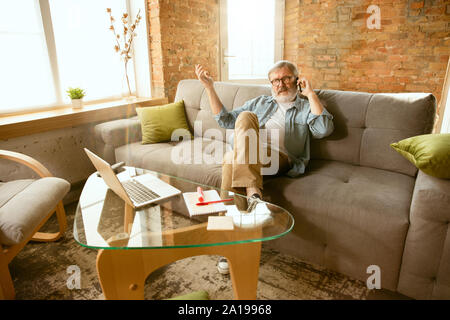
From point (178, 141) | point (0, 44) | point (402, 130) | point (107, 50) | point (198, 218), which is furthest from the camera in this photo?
point (107, 50)

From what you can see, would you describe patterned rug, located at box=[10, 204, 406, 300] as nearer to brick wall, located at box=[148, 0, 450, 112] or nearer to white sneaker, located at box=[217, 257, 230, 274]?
white sneaker, located at box=[217, 257, 230, 274]

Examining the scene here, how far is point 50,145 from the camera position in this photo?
2471mm

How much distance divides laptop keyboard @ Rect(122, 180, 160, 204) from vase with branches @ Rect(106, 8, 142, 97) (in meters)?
1.72

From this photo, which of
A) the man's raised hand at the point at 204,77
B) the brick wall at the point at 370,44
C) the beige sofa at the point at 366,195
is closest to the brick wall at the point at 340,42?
the brick wall at the point at 370,44

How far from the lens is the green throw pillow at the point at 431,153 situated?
136 centimetres

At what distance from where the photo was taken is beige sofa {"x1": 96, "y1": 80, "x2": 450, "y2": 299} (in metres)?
1.35

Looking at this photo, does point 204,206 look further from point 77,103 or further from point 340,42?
point 340,42

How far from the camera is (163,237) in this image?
46.9 inches

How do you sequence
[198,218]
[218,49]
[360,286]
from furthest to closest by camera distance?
[218,49] → [360,286] → [198,218]

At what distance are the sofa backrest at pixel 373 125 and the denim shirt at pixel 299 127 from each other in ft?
0.43
